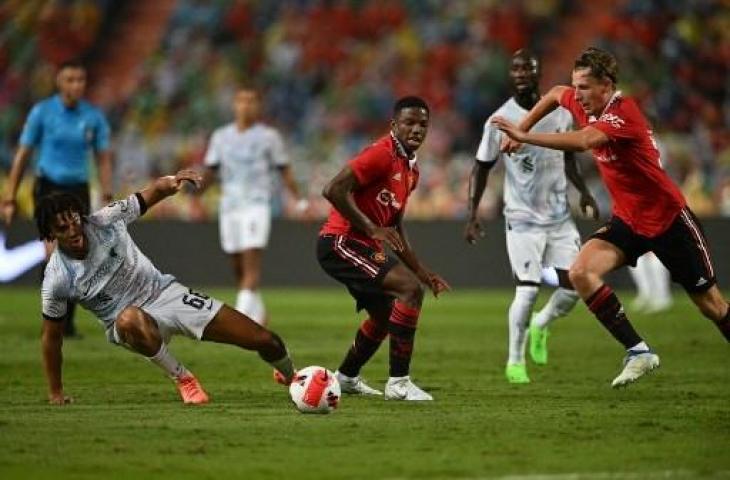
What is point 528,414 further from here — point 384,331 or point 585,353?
point 585,353

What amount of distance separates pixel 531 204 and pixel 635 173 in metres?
2.45

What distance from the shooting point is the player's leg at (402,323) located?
9.66 meters

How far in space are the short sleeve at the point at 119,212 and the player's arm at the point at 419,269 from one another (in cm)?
178

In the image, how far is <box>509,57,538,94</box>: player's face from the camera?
37.9 feet

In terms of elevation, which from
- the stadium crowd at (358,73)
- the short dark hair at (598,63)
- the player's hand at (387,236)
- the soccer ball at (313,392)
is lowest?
the soccer ball at (313,392)

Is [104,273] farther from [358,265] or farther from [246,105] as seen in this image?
[246,105]

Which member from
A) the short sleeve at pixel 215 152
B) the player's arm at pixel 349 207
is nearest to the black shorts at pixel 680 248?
the player's arm at pixel 349 207

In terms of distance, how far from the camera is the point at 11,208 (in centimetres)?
1383

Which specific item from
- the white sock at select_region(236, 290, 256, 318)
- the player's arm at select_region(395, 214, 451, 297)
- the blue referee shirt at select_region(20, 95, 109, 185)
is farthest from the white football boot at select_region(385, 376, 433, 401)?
the white sock at select_region(236, 290, 256, 318)

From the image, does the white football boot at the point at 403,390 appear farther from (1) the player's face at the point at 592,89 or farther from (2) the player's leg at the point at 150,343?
(1) the player's face at the point at 592,89

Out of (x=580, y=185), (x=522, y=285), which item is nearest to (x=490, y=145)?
(x=580, y=185)

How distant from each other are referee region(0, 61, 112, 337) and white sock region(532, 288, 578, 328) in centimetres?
455

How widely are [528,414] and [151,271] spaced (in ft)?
8.68

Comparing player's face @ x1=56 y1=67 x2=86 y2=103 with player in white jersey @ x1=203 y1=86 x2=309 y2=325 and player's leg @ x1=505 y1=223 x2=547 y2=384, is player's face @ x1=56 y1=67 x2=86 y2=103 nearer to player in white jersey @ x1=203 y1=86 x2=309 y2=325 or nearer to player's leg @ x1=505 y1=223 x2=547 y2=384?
player in white jersey @ x1=203 y1=86 x2=309 y2=325
